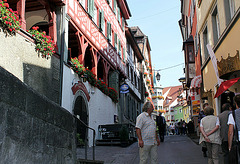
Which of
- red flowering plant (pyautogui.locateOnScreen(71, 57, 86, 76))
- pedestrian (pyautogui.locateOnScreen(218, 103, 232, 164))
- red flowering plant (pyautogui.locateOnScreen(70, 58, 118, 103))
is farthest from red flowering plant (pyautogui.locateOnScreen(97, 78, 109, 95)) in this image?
pedestrian (pyautogui.locateOnScreen(218, 103, 232, 164))

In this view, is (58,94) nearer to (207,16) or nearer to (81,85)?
(81,85)

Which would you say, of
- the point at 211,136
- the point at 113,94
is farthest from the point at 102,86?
the point at 211,136

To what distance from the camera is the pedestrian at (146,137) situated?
6.09 meters

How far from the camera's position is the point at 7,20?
28.2ft

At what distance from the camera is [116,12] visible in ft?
79.8

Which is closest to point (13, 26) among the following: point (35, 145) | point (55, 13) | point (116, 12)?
point (55, 13)

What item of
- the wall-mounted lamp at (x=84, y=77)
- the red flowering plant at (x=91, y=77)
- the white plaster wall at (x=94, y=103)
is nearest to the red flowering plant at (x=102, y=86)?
the white plaster wall at (x=94, y=103)

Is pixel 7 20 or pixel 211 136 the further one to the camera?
pixel 7 20

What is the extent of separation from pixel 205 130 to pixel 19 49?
6.09 metres

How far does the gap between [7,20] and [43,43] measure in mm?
2185

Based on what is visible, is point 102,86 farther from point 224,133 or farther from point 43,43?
point 224,133

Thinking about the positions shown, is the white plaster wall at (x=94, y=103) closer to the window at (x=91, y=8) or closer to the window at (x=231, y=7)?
the window at (x=91, y=8)

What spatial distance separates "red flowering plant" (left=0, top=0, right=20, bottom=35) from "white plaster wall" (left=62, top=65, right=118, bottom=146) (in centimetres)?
361

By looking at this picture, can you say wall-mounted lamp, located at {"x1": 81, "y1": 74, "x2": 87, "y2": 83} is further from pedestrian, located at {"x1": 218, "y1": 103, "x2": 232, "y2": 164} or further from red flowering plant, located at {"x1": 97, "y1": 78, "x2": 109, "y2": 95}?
pedestrian, located at {"x1": 218, "y1": 103, "x2": 232, "y2": 164}
